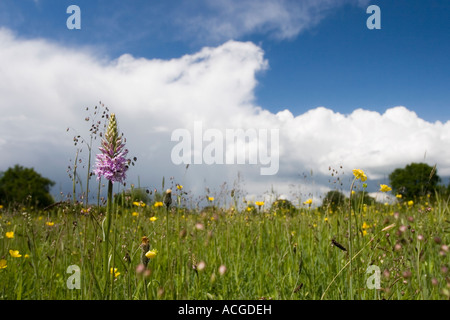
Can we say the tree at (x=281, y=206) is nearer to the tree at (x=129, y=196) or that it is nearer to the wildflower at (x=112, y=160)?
the tree at (x=129, y=196)

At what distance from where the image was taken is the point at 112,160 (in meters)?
1.69

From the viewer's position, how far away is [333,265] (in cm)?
287

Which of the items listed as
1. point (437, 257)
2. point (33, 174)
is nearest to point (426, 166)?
point (437, 257)

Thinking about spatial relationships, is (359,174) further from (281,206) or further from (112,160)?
Answer: (281,206)

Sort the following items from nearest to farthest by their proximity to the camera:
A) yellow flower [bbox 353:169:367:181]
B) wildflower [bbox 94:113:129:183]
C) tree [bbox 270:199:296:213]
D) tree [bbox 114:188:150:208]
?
wildflower [bbox 94:113:129:183] < yellow flower [bbox 353:169:367:181] < tree [bbox 114:188:150:208] < tree [bbox 270:199:296:213]

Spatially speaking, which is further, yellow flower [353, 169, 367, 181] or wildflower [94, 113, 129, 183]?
yellow flower [353, 169, 367, 181]

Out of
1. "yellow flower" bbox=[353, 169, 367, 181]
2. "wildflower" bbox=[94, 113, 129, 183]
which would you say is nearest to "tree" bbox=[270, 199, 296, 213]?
"yellow flower" bbox=[353, 169, 367, 181]

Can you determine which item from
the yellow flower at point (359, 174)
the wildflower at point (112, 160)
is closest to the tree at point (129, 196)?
the wildflower at point (112, 160)

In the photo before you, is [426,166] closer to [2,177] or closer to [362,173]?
[362,173]

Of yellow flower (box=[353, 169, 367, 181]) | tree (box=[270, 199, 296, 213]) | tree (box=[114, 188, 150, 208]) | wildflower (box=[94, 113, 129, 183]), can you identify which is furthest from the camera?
tree (box=[270, 199, 296, 213])

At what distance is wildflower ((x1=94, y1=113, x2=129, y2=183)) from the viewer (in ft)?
5.54

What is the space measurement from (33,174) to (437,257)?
1584 inches

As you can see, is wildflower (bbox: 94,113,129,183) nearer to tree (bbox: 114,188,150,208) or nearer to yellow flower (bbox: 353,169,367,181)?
tree (bbox: 114,188,150,208)
